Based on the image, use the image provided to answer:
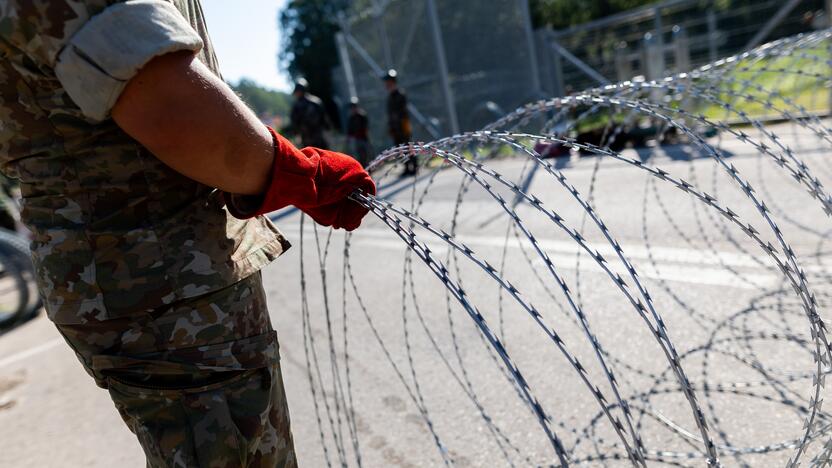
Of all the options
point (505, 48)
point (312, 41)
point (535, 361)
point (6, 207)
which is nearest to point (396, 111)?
point (505, 48)

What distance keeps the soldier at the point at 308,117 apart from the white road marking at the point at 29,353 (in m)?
7.41

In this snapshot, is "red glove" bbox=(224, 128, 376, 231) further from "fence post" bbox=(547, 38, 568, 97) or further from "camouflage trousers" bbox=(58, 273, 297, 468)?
"fence post" bbox=(547, 38, 568, 97)

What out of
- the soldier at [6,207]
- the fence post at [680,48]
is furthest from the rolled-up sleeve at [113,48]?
the fence post at [680,48]

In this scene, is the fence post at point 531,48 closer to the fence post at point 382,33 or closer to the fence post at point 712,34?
the fence post at point 712,34

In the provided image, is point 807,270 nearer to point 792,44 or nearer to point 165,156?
point 792,44

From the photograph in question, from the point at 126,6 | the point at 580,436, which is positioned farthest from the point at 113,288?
the point at 580,436

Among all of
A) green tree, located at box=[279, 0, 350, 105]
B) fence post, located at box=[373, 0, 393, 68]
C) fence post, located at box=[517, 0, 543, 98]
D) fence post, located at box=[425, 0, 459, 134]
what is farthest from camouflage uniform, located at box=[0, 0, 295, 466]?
green tree, located at box=[279, 0, 350, 105]

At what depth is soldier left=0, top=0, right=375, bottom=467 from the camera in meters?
1.09

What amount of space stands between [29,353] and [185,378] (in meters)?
4.34

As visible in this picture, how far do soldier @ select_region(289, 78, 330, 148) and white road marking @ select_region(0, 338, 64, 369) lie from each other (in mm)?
7407

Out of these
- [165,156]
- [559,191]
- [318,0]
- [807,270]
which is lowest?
[807,270]

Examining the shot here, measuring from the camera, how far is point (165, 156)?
115cm

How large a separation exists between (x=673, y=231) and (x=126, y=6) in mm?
4563

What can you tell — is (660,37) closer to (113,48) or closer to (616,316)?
(616,316)
